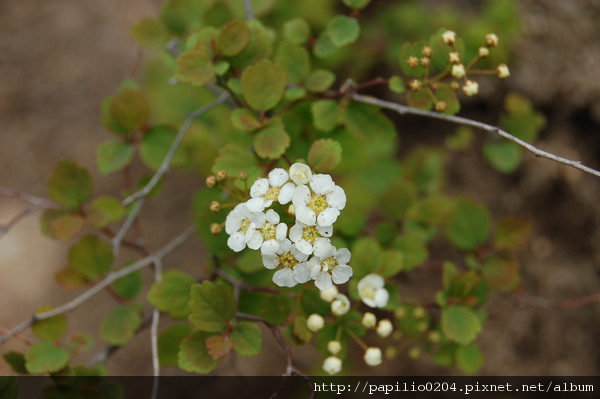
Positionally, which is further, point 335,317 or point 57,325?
point 57,325

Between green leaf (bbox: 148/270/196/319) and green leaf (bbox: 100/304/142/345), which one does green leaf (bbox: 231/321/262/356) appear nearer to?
green leaf (bbox: 148/270/196/319)

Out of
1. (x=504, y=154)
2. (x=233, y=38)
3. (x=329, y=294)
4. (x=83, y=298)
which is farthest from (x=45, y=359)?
(x=504, y=154)

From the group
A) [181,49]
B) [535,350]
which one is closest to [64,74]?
[181,49]

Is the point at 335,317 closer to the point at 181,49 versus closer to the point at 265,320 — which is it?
the point at 265,320

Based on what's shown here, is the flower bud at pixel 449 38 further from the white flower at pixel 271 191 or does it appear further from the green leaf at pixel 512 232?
the green leaf at pixel 512 232

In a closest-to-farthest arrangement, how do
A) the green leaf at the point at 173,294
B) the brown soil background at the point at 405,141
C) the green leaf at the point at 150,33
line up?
the green leaf at the point at 173,294 → the green leaf at the point at 150,33 → the brown soil background at the point at 405,141

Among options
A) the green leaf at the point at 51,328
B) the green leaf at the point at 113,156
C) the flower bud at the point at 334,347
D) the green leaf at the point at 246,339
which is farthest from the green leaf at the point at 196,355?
the green leaf at the point at 113,156
